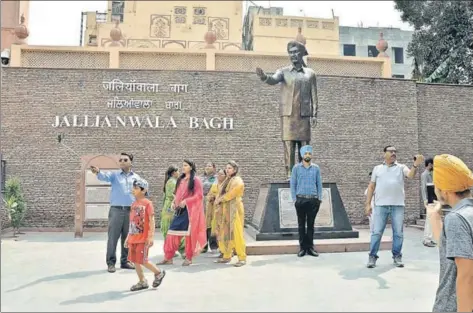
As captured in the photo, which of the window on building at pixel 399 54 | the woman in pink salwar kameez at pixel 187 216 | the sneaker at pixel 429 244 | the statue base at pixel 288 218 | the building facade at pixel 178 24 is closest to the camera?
the woman in pink salwar kameez at pixel 187 216

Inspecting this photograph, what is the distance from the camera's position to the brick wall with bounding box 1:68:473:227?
35.8 feet

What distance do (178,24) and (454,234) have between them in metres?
21.7

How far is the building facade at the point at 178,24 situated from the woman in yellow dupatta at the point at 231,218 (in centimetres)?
1639

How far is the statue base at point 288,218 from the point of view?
22.0ft

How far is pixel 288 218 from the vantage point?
6.76m

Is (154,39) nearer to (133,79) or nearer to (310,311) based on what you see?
(133,79)

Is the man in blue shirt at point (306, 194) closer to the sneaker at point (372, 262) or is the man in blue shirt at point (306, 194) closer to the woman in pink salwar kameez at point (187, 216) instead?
the sneaker at point (372, 262)

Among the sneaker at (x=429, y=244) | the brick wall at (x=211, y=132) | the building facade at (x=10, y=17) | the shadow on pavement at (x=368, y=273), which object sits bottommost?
the sneaker at (x=429, y=244)

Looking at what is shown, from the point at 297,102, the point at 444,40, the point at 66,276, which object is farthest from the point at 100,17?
the point at 66,276

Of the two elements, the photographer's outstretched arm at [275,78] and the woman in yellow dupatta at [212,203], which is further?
the photographer's outstretched arm at [275,78]

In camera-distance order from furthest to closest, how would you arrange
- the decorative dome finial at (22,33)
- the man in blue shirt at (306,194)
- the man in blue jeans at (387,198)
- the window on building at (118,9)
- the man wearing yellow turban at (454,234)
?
1. the window on building at (118,9)
2. the decorative dome finial at (22,33)
3. the man in blue shirt at (306,194)
4. the man in blue jeans at (387,198)
5. the man wearing yellow turban at (454,234)

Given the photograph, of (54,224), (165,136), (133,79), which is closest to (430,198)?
(165,136)

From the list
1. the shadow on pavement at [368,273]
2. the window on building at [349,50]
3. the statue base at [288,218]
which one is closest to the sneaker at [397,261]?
the shadow on pavement at [368,273]

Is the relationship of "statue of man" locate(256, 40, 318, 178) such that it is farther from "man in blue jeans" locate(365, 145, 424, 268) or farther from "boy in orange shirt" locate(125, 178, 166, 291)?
"boy in orange shirt" locate(125, 178, 166, 291)
